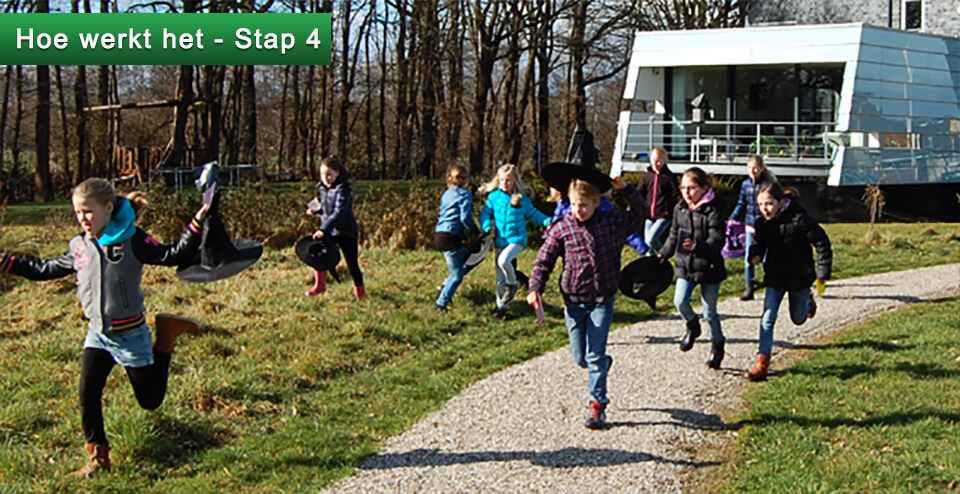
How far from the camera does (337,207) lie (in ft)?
36.4

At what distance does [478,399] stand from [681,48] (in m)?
21.6

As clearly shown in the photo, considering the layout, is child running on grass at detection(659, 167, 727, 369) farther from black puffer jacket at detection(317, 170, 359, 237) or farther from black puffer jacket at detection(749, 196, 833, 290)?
black puffer jacket at detection(317, 170, 359, 237)

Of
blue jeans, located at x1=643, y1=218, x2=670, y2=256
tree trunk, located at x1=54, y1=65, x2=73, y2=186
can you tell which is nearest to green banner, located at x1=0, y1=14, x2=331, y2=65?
blue jeans, located at x1=643, y1=218, x2=670, y2=256

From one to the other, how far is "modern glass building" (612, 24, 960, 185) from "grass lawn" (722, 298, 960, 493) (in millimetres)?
16646

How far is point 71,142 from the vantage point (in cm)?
3438

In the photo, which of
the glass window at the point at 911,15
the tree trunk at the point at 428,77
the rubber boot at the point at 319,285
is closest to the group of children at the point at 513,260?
the rubber boot at the point at 319,285

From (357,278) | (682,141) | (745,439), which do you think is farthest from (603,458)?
(682,141)

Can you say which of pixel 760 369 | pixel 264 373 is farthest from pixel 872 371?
pixel 264 373

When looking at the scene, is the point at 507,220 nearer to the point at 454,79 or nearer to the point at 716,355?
the point at 716,355

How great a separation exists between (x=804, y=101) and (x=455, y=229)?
21.7 metres

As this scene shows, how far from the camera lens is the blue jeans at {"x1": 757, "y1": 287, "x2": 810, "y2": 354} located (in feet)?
27.2

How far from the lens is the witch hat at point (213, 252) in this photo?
19.0 feet

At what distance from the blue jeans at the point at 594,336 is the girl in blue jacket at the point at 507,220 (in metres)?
3.41

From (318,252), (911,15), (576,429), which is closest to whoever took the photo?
(576,429)
